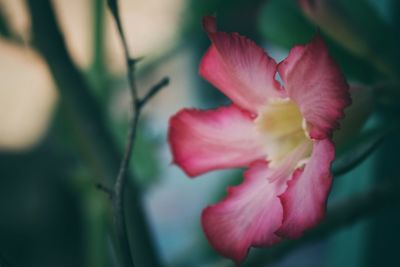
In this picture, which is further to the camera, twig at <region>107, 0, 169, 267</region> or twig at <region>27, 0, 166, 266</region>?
twig at <region>27, 0, 166, 266</region>

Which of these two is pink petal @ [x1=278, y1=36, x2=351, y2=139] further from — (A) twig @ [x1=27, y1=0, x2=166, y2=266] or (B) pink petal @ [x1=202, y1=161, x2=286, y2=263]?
(A) twig @ [x1=27, y1=0, x2=166, y2=266]

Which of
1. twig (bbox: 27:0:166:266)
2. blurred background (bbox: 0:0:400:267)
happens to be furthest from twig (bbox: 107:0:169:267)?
twig (bbox: 27:0:166:266)

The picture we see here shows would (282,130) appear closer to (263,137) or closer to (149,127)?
(263,137)

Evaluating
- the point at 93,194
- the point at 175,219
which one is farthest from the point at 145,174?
the point at 175,219

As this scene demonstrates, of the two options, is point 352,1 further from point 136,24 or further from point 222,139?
point 136,24

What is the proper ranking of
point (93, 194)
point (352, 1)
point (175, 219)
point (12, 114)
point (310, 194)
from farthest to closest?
point (12, 114), point (175, 219), point (93, 194), point (352, 1), point (310, 194)

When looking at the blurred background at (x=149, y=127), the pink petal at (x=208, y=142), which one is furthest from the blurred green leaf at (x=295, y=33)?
the pink petal at (x=208, y=142)

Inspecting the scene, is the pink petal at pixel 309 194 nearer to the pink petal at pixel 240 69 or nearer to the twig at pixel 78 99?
the pink petal at pixel 240 69
